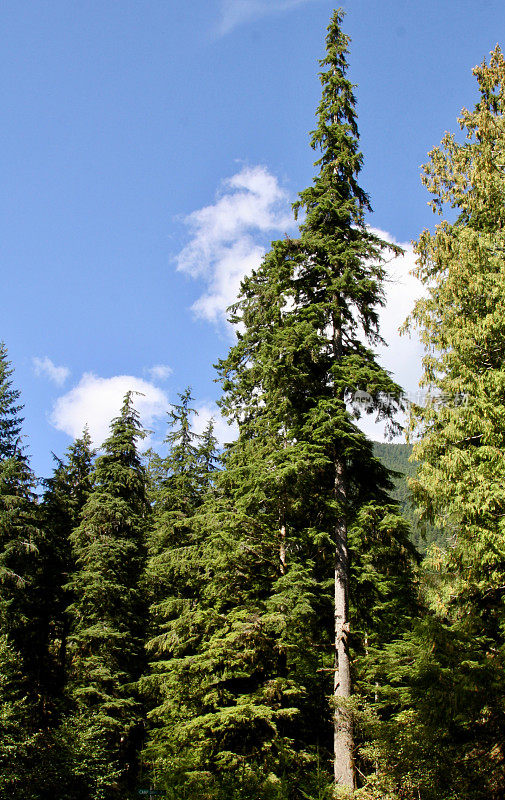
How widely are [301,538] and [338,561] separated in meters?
1.29

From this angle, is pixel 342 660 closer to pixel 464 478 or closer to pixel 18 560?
pixel 464 478

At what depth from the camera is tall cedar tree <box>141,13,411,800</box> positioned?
11.8 meters

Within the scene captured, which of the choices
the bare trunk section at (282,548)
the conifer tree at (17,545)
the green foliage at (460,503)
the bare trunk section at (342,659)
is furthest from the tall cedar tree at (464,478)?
the conifer tree at (17,545)

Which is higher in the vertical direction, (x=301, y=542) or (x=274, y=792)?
(x=301, y=542)

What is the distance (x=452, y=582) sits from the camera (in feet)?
35.6

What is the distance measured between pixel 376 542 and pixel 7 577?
46.1 ft

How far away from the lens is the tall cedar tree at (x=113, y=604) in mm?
18141

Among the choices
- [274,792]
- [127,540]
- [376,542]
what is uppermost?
[127,540]

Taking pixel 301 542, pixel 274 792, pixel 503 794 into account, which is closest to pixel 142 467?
pixel 301 542

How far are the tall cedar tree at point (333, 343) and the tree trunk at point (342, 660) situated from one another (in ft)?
0.08

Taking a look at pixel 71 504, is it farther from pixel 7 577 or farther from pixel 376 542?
pixel 376 542

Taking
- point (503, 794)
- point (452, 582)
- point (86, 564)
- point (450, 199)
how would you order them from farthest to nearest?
point (86, 564) → point (450, 199) → point (452, 582) → point (503, 794)

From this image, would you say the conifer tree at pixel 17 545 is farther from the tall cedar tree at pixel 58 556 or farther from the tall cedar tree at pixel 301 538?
the tall cedar tree at pixel 301 538

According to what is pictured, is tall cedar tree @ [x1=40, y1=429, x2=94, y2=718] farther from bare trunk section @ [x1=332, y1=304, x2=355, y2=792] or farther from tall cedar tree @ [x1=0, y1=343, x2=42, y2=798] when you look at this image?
bare trunk section @ [x1=332, y1=304, x2=355, y2=792]
